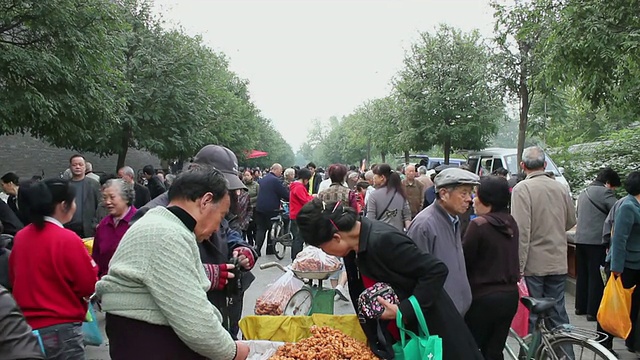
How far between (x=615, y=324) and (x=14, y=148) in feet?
83.2

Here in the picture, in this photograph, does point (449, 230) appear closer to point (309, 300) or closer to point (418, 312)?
point (418, 312)

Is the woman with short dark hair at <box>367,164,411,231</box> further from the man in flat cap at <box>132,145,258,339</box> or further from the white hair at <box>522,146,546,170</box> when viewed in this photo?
the man in flat cap at <box>132,145,258,339</box>

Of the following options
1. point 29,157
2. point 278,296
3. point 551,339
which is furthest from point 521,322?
point 29,157

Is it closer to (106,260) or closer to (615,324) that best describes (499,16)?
(615,324)

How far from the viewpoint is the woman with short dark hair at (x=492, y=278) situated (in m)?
3.73

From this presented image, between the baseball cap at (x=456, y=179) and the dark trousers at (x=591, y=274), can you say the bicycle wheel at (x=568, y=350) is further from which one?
the dark trousers at (x=591, y=274)

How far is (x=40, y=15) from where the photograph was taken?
9305mm

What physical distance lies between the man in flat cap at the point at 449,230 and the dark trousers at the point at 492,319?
0.31 meters

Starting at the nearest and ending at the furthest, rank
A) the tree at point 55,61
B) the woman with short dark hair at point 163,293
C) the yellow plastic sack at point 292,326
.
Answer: the woman with short dark hair at point 163,293 < the yellow plastic sack at point 292,326 < the tree at point 55,61

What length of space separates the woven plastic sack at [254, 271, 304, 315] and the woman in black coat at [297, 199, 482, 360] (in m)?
1.93

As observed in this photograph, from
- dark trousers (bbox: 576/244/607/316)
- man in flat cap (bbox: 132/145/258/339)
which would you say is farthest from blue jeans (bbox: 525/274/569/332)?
man in flat cap (bbox: 132/145/258/339)

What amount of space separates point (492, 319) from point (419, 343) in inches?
47.6

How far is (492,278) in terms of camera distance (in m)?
3.74

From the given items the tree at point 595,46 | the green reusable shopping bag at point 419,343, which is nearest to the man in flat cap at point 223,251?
the green reusable shopping bag at point 419,343
